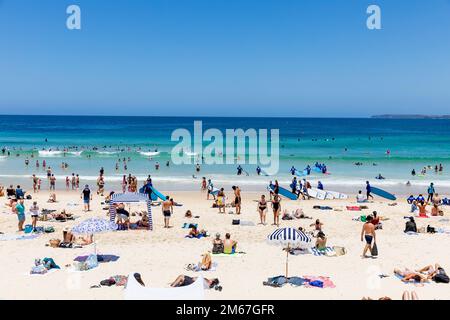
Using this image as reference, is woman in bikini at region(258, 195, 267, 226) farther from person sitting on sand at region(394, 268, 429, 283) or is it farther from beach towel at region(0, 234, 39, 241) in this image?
beach towel at region(0, 234, 39, 241)

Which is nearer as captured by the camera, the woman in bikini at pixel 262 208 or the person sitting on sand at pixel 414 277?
the person sitting on sand at pixel 414 277

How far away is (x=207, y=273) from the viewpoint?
33.4 ft

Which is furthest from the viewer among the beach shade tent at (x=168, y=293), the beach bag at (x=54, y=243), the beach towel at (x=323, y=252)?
the beach bag at (x=54, y=243)

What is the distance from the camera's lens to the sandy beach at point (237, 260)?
9031 mm

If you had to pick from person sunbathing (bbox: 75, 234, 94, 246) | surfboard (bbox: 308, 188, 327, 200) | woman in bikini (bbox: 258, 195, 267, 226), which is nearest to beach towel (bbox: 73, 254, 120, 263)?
person sunbathing (bbox: 75, 234, 94, 246)

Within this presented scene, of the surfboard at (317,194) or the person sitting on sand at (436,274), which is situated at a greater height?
the surfboard at (317,194)

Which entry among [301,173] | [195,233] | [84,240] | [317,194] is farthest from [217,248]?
[301,173]

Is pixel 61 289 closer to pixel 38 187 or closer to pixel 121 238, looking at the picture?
pixel 121 238

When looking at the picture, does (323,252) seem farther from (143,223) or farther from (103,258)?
(143,223)

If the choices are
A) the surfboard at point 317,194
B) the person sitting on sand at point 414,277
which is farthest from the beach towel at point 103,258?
the surfboard at point 317,194

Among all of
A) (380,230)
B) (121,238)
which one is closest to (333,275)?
(380,230)

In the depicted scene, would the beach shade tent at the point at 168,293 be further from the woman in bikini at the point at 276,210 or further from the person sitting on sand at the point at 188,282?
the woman in bikini at the point at 276,210

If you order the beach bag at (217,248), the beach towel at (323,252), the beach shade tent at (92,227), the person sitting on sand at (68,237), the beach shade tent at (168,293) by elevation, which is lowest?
the beach towel at (323,252)
